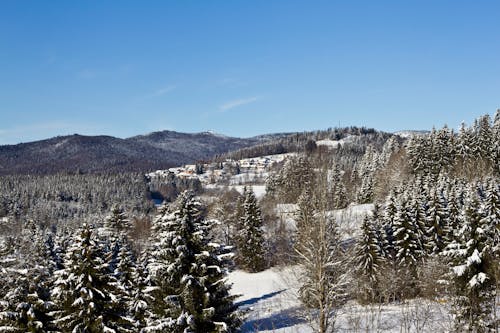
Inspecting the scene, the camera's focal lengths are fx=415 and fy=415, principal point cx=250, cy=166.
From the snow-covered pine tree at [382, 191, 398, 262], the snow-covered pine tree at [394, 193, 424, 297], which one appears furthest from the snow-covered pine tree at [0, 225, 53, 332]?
the snow-covered pine tree at [382, 191, 398, 262]

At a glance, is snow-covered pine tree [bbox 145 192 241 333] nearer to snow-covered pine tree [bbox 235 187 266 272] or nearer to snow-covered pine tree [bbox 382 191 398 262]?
snow-covered pine tree [bbox 382 191 398 262]

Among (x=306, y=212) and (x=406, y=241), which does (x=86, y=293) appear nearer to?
(x=306, y=212)

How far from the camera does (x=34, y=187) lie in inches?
7771

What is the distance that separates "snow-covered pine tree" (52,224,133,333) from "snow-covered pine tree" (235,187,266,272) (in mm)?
40410

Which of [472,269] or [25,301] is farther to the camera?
[472,269]

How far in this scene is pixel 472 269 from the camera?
1977 cm

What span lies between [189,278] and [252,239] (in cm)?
4319

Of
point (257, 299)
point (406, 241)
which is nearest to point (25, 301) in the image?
point (257, 299)

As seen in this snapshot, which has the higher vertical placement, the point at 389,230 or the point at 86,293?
the point at 86,293

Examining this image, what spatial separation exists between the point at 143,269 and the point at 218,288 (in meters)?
9.34

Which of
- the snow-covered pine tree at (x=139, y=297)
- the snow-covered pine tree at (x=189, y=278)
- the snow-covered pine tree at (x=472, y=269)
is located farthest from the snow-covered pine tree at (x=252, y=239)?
the snow-covered pine tree at (x=189, y=278)

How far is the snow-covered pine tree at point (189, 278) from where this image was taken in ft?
50.1

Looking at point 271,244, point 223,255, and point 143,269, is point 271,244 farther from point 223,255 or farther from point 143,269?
point 223,255

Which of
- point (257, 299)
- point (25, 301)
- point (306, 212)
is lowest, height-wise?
point (257, 299)
